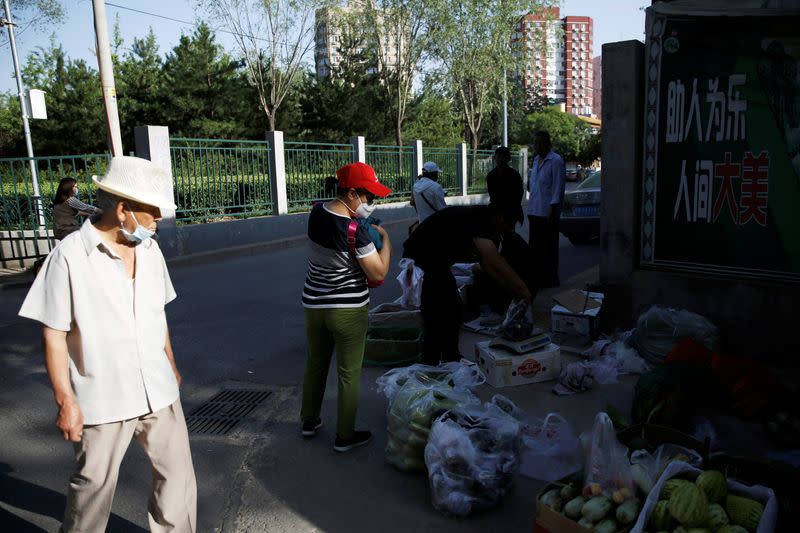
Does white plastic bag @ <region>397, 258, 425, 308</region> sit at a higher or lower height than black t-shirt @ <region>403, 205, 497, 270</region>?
lower

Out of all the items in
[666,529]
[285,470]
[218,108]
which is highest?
Result: [218,108]

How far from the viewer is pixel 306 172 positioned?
15266 millimetres

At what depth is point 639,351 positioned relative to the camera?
505 cm

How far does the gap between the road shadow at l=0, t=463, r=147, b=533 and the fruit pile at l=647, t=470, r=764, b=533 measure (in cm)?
243

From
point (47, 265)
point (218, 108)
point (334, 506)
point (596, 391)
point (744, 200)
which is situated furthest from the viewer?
point (218, 108)

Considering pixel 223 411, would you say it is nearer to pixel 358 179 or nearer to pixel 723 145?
pixel 358 179

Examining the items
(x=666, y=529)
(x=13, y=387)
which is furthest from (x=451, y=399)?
(x=13, y=387)

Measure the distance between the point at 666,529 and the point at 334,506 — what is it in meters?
1.64

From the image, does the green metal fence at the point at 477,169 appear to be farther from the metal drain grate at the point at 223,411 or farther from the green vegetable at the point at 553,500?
the green vegetable at the point at 553,500

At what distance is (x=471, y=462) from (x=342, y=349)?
1032 mm

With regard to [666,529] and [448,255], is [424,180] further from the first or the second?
[666,529]

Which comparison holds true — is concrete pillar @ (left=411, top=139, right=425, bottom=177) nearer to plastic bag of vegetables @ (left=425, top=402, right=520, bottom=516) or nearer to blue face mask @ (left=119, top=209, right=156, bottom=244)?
plastic bag of vegetables @ (left=425, top=402, right=520, bottom=516)

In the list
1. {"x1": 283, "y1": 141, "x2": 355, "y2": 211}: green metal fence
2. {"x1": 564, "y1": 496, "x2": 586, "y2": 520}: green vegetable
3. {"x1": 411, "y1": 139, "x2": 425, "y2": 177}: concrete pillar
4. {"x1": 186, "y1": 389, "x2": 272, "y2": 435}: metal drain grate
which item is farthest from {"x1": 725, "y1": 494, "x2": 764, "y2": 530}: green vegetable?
{"x1": 411, "y1": 139, "x2": 425, "y2": 177}: concrete pillar

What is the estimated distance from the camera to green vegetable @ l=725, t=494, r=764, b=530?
2238mm
